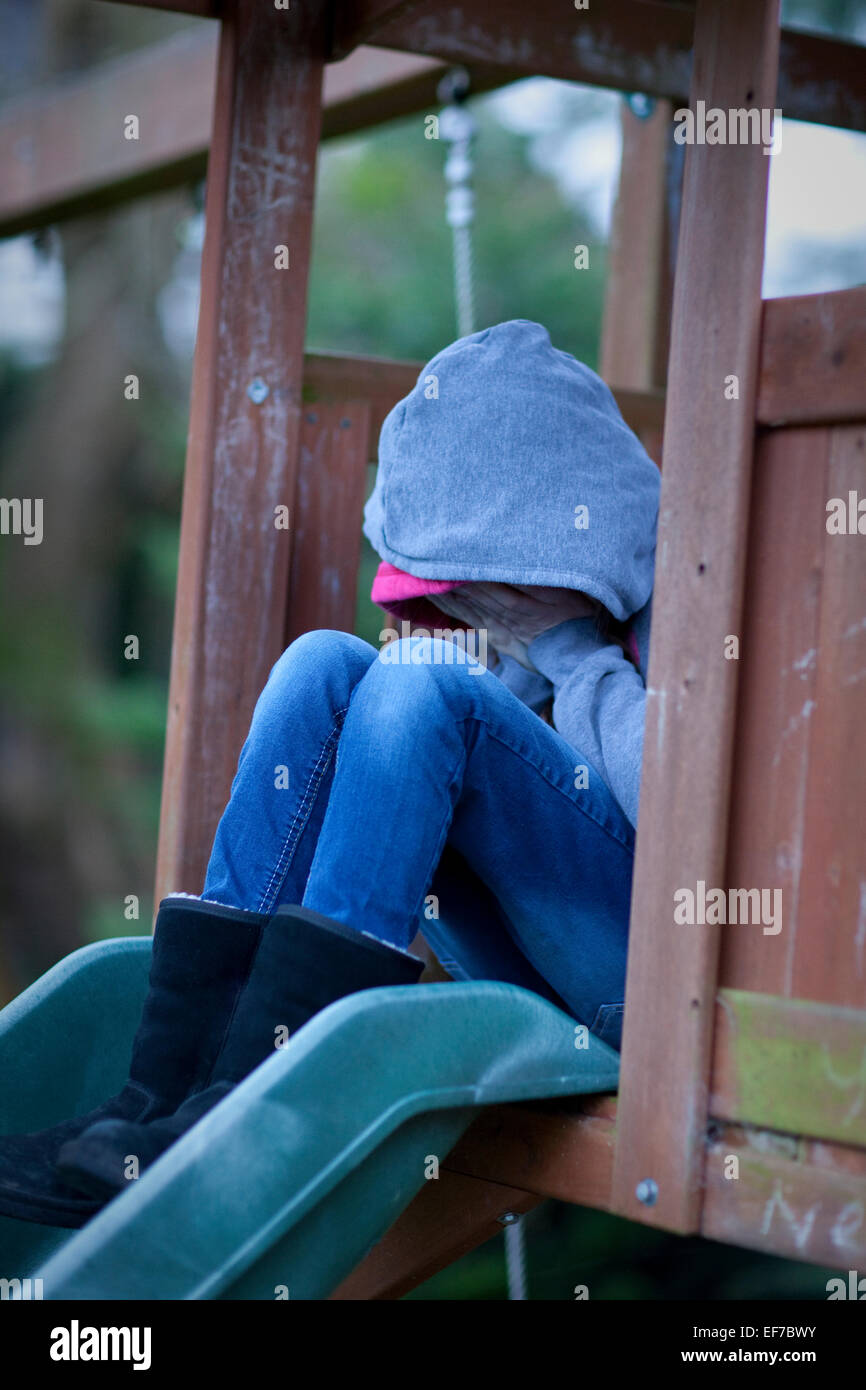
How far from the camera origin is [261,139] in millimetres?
1862

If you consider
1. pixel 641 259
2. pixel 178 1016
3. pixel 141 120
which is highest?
pixel 141 120

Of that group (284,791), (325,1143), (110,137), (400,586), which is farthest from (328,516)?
(110,137)

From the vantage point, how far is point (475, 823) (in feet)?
4.47

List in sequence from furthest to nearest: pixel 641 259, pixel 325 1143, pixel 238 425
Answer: pixel 641 259 → pixel 238 425 → pixel 325 1143

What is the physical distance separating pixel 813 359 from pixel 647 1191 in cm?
70

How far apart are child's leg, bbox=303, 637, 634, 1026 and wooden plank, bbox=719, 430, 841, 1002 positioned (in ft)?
0.75

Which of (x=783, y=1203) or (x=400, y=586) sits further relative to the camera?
(x=400, y=586)

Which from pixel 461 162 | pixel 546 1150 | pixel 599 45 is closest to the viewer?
pixel 546 1150

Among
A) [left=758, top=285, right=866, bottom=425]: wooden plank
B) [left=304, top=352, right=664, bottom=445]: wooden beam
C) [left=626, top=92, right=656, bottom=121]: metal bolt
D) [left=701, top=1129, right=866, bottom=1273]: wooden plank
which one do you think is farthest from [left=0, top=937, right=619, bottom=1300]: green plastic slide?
[left=626, top=92, right=656, bottom=121]: metal bolt

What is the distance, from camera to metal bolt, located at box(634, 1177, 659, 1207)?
1.21 metres

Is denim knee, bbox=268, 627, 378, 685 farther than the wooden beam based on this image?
No

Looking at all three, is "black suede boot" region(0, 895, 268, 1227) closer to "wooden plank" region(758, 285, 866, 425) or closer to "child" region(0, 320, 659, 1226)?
"child" region(0, 320, 659, 1226)

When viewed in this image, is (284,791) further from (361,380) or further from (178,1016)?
(361,380)

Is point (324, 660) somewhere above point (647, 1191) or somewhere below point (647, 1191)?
above
